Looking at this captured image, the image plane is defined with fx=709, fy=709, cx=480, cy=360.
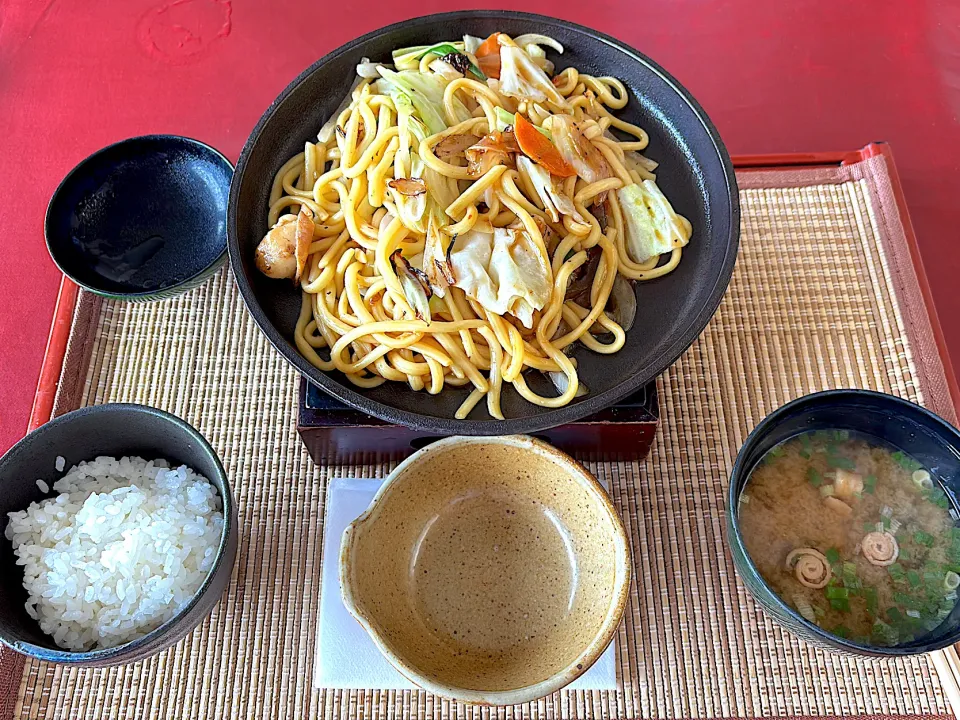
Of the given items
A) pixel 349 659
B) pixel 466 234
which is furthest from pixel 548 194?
pixel 349 659

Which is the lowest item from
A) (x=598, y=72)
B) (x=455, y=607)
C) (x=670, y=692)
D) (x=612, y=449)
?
(x=670, y=692)

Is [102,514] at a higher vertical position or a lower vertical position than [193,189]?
lower

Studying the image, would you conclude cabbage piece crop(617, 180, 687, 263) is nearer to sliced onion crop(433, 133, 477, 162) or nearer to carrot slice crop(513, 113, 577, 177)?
carrot slice crop(513, 113, 577, 177)

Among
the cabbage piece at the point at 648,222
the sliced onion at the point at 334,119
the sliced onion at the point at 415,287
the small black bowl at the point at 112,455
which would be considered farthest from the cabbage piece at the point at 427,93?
the small black bowl at the point at 112,455

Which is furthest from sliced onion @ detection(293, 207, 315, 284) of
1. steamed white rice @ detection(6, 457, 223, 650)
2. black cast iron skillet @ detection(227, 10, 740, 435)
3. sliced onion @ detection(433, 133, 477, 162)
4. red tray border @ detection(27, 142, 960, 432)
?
red tray border @ detection(27, 142, 960, 432)

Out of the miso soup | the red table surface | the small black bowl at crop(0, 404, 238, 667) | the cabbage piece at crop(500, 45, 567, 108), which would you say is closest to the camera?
the small black bowl at crop(0, 404, 238, 667)

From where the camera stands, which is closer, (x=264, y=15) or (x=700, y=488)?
(x=700, y=488)

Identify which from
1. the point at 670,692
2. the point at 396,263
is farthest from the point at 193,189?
the point at 670,692

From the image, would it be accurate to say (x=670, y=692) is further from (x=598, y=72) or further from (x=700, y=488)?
(x=598, y=72)
